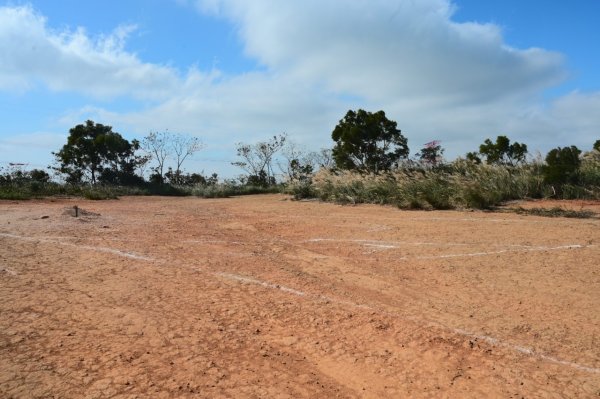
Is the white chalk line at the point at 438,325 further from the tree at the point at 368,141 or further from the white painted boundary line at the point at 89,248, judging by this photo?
the tree at the point at 368,141

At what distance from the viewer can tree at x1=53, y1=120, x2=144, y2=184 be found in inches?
1127

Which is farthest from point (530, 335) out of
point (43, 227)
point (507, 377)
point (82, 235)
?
point (43, 227)

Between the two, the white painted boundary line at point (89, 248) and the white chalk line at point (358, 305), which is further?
the white painted boundary line at point (89, 248)

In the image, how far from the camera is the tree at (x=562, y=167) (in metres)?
13.2

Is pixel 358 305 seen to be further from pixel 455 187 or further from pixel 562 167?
pixel 562 167

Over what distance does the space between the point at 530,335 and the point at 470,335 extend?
1.64 feet

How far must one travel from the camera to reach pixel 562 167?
1331 cm

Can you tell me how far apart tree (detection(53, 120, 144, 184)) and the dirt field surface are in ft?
74.3

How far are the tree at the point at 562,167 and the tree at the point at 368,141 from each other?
42.7ft

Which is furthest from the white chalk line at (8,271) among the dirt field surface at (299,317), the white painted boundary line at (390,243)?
the white painted boundary line at (390,243)

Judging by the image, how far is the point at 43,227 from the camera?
8852 mm

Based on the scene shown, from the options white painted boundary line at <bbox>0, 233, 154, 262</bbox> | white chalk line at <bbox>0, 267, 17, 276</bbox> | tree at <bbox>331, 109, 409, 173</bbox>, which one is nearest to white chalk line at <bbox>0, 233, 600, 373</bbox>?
white painted boundary line at <bbox>0, 233, 154, 262</bbox>

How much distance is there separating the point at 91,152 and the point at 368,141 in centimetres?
1696

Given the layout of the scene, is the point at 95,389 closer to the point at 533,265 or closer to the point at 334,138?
the point at 533,265
